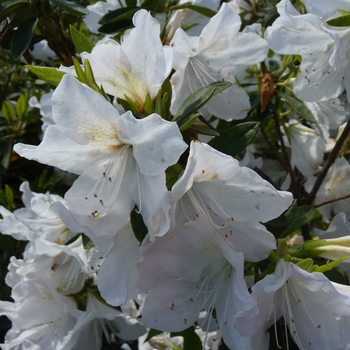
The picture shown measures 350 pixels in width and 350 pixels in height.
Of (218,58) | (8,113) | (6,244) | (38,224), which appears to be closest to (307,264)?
(218,58)

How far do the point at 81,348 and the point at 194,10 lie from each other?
1216 millimetres

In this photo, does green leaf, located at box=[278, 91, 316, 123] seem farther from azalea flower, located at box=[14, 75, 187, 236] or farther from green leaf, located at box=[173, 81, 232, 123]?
azalea flower, located at box=[14, 75, 187, 236]

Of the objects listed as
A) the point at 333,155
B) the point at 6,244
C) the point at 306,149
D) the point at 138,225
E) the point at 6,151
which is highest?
the point at 138,225

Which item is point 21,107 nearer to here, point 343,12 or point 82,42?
point 82,42

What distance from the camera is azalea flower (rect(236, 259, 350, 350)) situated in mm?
958

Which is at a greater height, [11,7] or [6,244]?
[11,7]

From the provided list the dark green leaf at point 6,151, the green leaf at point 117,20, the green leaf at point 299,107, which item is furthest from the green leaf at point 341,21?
the dark green leaf at point 6,151

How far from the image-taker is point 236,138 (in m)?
1.15

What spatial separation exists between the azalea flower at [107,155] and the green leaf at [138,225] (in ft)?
0.07

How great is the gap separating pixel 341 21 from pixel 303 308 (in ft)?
2.29

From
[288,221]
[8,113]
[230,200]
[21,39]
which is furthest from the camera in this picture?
[8,113]

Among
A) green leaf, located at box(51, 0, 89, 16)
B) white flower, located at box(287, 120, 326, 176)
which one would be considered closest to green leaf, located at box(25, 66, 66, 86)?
green leaf, located at box(51, 0, 89, 16)

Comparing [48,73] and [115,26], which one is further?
[115,26]

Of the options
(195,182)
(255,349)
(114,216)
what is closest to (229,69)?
(195,182)
